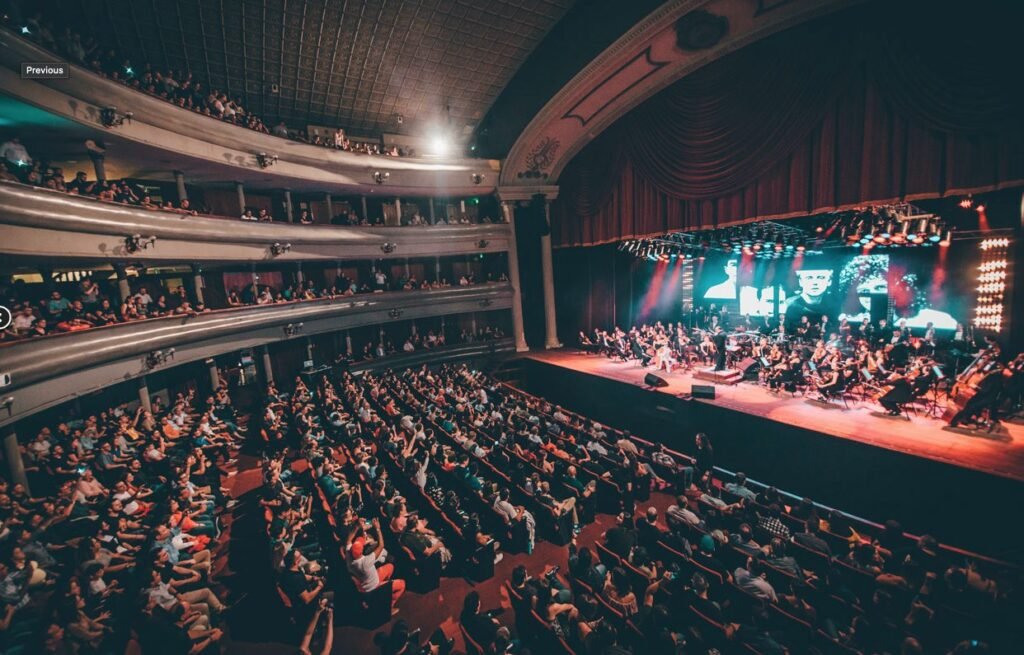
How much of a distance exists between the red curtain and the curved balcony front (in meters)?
10.1

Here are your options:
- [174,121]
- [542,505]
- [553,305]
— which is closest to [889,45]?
[542,505]

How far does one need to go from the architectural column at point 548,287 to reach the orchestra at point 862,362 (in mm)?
1880

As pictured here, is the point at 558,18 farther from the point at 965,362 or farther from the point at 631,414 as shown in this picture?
the point at 965,362

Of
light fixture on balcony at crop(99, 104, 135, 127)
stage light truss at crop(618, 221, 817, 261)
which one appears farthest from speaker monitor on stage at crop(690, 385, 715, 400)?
light fixture on balcony at crop(99, 104, 135, 127)

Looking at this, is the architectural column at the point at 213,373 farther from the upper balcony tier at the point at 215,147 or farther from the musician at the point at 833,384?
the musician at the point at 833,384

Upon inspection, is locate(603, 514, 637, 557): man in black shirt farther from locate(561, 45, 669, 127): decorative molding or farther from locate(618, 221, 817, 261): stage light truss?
locate(561, 45, 669, 127): decorative molding

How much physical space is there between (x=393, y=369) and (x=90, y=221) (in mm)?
10926

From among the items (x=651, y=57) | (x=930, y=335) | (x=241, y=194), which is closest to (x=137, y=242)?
(x=241, y=194)

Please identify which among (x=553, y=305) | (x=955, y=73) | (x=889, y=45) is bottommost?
(x=553, y=305)

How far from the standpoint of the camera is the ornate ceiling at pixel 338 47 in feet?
Answer: 39.5

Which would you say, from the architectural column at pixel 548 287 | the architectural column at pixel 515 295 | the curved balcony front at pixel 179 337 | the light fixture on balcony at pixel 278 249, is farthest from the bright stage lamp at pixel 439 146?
the light fixture on balcony at pixel 278 249

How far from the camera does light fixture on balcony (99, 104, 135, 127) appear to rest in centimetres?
937

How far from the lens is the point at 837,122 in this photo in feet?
30.6

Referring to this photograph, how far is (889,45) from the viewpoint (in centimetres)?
823
